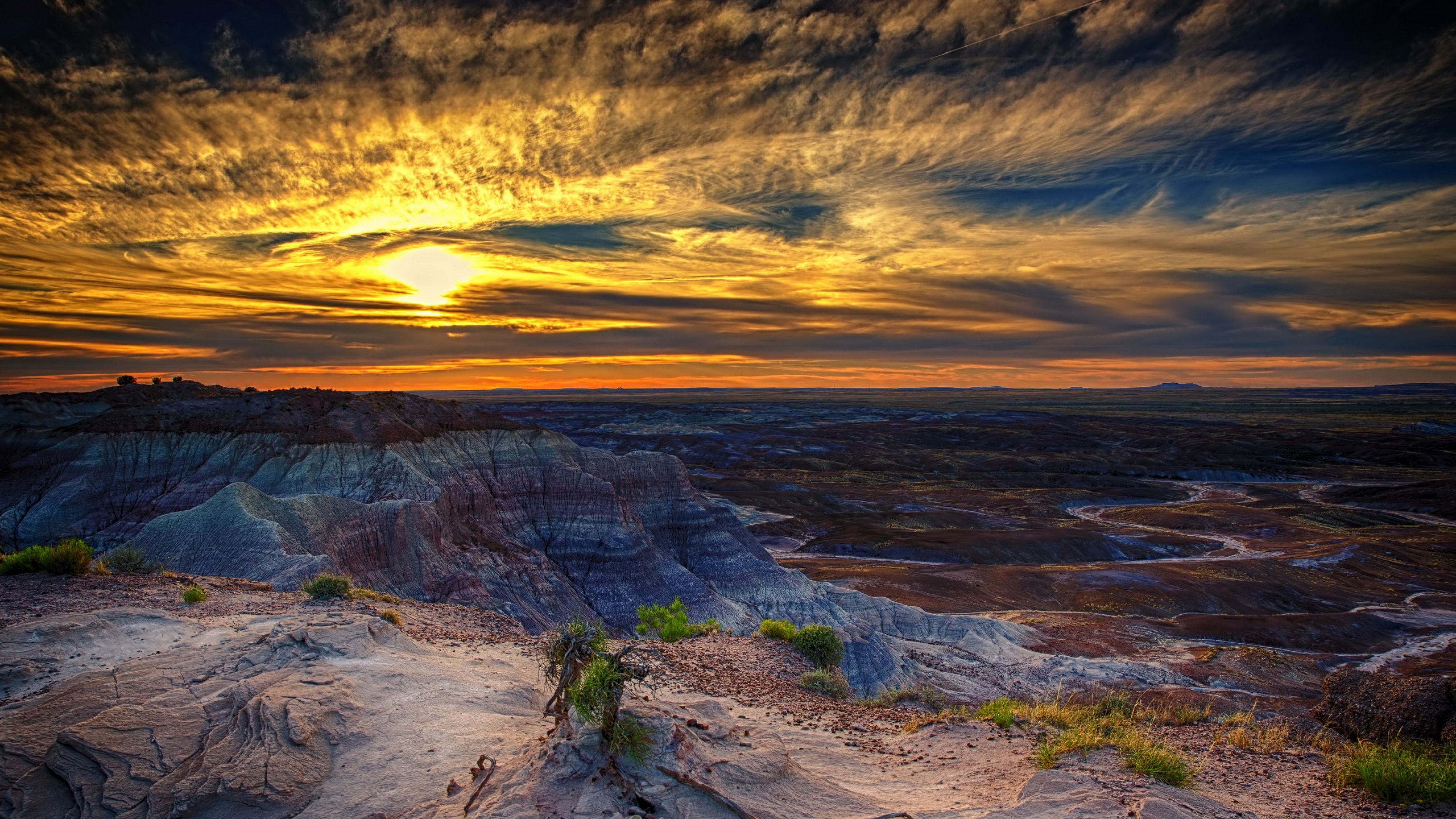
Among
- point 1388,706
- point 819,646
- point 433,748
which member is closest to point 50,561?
point 433,748

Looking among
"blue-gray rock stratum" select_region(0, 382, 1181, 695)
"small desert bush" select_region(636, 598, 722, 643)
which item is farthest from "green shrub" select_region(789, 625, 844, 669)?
"blue-gray rock stratum" select_region(0, 382, 1181, 695)

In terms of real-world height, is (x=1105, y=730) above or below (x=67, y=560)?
below

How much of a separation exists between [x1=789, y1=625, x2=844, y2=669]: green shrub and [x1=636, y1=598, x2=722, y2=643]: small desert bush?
2148 millimetres

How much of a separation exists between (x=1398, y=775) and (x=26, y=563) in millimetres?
22929

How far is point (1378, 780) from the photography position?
7.55 meters

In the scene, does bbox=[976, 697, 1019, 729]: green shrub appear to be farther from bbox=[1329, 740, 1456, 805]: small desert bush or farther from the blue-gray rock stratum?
the blue-gray rock stratum

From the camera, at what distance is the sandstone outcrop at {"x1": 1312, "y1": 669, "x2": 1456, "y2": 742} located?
399 inches

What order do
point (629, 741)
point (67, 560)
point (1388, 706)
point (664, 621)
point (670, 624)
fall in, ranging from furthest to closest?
point (664, 621), point (670, 624), point (67, 560), point (1388, 706), point (629, 741)

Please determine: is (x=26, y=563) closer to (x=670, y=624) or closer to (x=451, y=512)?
→ (x=670, y=624)

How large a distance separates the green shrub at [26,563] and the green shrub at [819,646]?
53.2 feet

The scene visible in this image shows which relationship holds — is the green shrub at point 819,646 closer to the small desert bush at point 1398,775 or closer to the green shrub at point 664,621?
the green shrub at point 664,621

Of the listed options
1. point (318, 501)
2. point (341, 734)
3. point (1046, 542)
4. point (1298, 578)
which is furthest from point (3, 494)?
point (1298, 578)

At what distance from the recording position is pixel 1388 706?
10.7 m

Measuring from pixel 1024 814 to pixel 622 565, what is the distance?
95.2 ft
